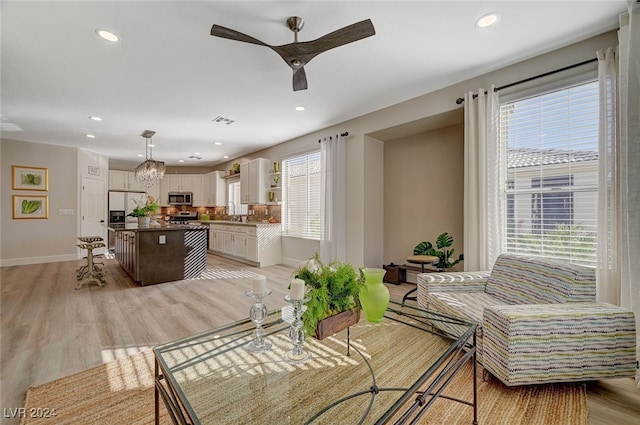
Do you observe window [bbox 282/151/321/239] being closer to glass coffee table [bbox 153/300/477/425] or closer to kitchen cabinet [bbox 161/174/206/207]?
glass coffee table [bbox 153/300/477/425]

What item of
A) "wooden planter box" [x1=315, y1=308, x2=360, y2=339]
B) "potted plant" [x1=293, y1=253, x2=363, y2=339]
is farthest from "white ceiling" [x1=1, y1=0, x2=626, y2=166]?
"wooden planter box" [x1=315, y1=308, x2=360, y2=339]

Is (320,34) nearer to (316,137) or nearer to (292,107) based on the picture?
(292,107)

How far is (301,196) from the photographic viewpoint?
19.7 ft

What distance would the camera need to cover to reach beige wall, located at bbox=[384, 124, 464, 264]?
404 centimetres

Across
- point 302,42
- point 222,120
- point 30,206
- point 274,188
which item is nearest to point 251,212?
point 274,188

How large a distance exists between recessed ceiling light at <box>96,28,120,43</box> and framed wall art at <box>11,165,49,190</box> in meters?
5.72

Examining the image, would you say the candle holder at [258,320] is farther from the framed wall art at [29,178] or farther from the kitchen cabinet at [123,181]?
the kitchen cabinet at [123,181]

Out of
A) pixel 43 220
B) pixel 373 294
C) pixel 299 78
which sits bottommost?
pixel 373 294

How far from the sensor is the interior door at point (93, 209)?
6.96 metres

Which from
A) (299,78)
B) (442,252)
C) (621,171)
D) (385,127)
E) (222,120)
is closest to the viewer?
(621,171)

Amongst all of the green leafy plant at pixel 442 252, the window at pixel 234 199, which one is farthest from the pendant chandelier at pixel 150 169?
the green leafy plant at pixel 442 252

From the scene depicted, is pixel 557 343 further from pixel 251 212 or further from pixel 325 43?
pixel 251 212

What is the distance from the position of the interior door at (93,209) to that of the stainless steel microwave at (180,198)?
181 cm

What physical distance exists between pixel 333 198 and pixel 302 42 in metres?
2.92
